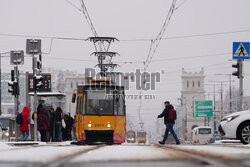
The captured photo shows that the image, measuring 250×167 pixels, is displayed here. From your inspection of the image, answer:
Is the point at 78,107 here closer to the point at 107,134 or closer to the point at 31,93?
the point at 107,134

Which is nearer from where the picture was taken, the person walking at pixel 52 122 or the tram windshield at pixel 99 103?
the tram windshield at pixel 99 103

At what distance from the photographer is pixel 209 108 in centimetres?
6631

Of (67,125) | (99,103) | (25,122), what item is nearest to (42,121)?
(25,122)

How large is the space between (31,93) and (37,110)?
5.25m

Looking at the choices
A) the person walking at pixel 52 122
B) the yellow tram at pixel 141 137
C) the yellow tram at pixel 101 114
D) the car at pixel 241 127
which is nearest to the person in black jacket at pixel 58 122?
the person walking at pixel 52 122

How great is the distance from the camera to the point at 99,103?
2431 cm

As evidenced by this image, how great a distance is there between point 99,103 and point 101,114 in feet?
1.79

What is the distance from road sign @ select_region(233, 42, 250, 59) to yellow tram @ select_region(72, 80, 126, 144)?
5.73 m

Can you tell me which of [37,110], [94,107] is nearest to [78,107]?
[94,107]

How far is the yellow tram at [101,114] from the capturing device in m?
24.0

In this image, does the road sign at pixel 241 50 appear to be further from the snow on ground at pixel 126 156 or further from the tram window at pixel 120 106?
the snow on ground at pixel 126 156

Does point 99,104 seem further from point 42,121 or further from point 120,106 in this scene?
point 42,121

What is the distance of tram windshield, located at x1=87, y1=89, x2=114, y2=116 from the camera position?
24188mm

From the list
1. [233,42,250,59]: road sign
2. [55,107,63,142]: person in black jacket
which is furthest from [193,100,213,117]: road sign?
[233,42,250,59]: road sign
